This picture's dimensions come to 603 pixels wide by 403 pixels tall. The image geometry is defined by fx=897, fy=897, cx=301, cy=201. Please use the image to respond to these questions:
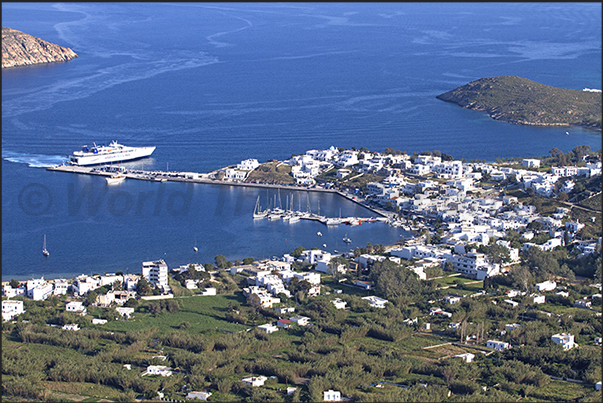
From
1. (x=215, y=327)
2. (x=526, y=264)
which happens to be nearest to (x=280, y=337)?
(x=215, y=327)

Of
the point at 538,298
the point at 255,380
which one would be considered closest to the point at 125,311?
the point at 255,380

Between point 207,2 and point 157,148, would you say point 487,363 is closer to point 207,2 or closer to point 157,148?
point 157,148

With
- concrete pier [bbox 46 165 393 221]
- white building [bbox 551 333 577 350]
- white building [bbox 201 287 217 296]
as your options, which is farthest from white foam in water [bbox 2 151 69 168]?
white building [bbox 551 333 577 350]

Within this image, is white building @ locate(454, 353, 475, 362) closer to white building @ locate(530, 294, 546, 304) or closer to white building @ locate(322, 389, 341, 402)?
white building @ locate(322, 389, 341, 402)

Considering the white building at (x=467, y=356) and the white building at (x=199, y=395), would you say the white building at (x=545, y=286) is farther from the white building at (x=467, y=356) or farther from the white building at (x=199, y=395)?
the white building at (x=199, y=395)

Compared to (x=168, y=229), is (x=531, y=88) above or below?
above

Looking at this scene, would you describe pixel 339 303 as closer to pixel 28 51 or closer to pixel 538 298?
pixel 538 298
